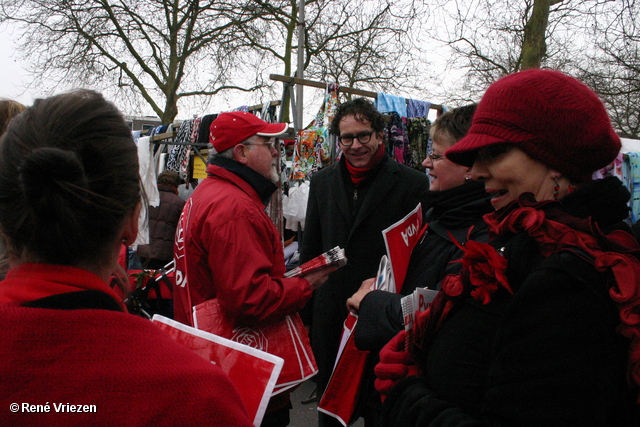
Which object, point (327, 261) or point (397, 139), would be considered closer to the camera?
point (327, 261)

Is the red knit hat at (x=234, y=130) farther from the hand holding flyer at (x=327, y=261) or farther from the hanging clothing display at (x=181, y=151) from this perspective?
the hanging clothing display at (x=181, y=151)

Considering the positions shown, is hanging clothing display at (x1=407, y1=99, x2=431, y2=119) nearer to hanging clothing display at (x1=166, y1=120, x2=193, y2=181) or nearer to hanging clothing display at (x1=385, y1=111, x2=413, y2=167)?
hanging clothing display at (x1=385, y1=111, x2=413, y2=167)

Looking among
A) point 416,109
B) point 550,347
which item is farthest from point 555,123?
point 416,109

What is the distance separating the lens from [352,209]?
3084 mm

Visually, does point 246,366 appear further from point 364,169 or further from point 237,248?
point 364,169

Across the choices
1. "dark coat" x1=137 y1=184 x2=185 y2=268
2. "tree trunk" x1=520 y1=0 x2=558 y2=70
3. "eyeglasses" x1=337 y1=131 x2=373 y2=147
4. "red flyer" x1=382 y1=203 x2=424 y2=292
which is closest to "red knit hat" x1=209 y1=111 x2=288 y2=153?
"eyeglasses" x1=337 y1=131 x2=373 y2=147

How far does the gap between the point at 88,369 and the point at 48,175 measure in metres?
0.33

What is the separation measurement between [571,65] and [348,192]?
942cm

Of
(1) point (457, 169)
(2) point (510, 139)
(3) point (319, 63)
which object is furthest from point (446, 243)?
(3) point (319, 63)

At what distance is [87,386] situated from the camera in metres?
0.78

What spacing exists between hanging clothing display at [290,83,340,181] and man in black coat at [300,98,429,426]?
171cm

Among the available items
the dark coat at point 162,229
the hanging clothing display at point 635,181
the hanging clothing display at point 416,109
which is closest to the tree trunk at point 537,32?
the hanging clothing display at point 635,181

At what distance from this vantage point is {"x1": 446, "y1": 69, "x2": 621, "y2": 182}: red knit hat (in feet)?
3.39

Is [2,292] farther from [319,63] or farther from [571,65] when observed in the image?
[319,63]
